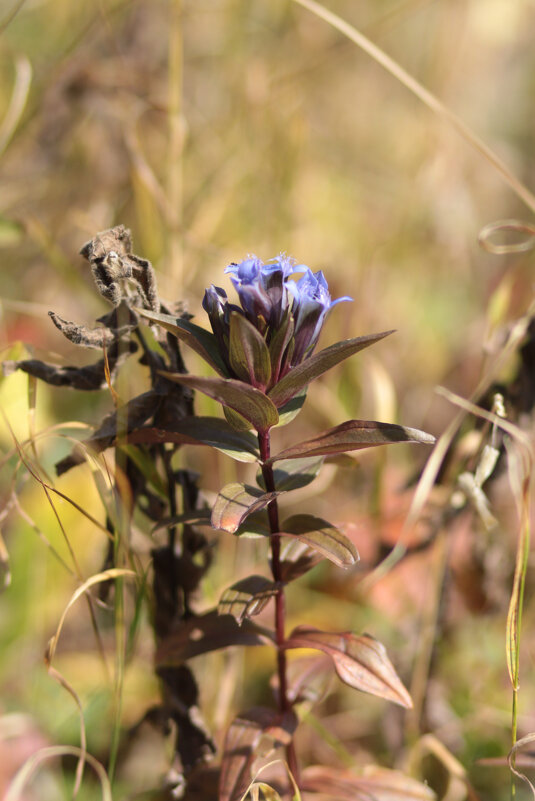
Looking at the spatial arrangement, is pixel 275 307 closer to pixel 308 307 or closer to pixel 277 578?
pixel 308 307

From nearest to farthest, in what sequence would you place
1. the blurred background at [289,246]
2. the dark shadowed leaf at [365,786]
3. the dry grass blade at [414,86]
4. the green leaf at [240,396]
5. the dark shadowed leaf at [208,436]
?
the green leaf at [240,396] → the dark shadowed leaf at [208,436] → the dark shadowed leaf at [365,786] → the dry grass blade at [414,86] → the blurred background at [289,246]

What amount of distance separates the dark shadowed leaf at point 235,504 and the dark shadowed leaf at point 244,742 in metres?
0.25

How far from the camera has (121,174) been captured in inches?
63.1

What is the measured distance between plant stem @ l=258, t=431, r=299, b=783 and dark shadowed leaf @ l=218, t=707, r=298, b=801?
0.08 feet

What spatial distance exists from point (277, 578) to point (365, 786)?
28 cm

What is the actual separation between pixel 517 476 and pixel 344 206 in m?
1.40

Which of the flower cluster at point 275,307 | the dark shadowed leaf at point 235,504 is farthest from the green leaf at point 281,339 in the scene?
the dark shadowed leaf at point 235,504

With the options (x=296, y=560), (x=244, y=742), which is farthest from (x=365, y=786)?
(x=296, y=560)

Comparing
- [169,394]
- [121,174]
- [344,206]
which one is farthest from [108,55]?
[169,394]

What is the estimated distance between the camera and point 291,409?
646 millimetres

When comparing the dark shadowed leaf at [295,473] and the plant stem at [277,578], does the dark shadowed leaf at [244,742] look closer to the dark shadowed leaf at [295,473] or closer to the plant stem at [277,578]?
the plant stem at [277,578]

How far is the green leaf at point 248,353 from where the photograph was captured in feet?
1.77

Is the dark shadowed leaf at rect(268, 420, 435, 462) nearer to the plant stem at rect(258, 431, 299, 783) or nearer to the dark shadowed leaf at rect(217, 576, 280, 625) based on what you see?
the plant stem at rect(258, 431, 299, 783)

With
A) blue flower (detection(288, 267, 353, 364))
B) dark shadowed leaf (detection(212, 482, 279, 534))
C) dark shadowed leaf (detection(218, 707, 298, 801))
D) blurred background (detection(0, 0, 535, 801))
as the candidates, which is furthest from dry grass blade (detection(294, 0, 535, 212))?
dark shadowed leaf (detection(218, 707, 298, 801))
